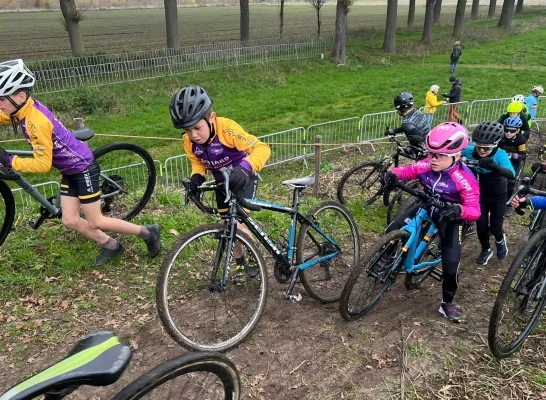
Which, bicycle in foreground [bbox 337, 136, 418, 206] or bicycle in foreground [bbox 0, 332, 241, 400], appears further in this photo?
bicycle in foreground [bbox 337, 136, 418, 206]

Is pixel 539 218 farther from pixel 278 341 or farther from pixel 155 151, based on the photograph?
pixel 155 151

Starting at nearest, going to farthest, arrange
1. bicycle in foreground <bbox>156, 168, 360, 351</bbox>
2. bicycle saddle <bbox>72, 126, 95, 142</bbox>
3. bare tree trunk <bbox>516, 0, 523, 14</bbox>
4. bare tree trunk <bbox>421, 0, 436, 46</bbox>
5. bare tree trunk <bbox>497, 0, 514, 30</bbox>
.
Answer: bicycle in foreground <bbox>156, 168, 360, 351</bbox>, bicycle saddle <bbox>72, 126, 95, 142</bbox>, bare tree trunk <bbox>421, 0, 436, 46</bbox>, bare tree trunk <bbox>497, 0, 514, 30</bbox>, bare tree trunk <bbox>516, 0, 523, 14</bbox>

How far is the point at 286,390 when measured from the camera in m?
3.70

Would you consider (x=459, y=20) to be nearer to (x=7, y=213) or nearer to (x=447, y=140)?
(x=447, y=140)

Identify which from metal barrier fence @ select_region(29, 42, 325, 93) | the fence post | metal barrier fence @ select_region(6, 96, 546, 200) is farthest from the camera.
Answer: metal barrier fence @ select_region(29, 42, 325, 93)

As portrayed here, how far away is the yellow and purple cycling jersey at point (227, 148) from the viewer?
13.8 ft

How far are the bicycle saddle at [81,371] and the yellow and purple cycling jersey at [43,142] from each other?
2.93m

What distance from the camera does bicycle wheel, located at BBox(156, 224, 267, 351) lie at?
3.76m

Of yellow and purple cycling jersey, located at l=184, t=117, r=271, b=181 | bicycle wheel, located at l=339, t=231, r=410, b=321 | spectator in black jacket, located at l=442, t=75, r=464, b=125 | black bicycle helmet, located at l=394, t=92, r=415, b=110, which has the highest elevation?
yellow and purple cycling jersey, located at l=184, t=117, r=271, b=181

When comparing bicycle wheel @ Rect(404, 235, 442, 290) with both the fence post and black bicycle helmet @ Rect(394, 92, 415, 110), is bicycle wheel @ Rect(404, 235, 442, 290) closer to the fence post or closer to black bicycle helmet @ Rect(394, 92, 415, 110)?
black bicycle helmet @ Rect(394, 92, 415, 110)

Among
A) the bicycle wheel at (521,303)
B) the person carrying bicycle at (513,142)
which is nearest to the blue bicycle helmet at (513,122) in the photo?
the person carrying bicycle at (513,142)

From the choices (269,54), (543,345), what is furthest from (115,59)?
(543,345)

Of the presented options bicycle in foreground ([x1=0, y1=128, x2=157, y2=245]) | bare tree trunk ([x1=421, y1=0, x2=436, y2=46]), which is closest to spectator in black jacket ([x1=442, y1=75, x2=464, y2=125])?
bicycle in foreground ([x1=0, y1=128, x2=157, y2=245])

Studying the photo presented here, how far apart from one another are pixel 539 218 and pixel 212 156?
176 inches
